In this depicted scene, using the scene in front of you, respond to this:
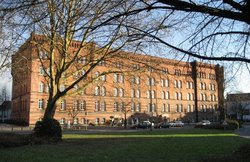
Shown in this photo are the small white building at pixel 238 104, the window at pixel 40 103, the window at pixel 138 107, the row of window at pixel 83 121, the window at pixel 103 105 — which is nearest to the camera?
the window at pixel 40 103

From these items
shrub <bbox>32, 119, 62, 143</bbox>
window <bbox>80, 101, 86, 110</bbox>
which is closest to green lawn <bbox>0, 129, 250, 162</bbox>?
shrub <bbox>32, 119, 62, 143</bbox>

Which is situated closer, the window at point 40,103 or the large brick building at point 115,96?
the large brick building at point 115,96

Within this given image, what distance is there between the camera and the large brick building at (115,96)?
89.4 feet

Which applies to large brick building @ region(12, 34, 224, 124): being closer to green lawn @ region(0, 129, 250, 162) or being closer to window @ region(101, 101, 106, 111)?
window @ region(101, 101, 106, 111)

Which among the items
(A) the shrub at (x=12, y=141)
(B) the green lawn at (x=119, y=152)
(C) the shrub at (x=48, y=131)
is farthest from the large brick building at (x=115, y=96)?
(B) the green lawn at (x=119, y=152)

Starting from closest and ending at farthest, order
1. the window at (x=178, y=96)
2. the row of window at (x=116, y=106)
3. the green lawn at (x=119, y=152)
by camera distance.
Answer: the green lawn at (x=119, y=152), the row of window at (x=116, y=106), the window at (x=178, y=96)

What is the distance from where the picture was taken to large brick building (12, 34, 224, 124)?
27.2m

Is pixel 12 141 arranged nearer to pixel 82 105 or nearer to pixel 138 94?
pixel 82 105

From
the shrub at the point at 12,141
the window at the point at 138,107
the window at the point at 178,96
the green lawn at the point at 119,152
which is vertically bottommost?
the green lawn at the point at 119,152

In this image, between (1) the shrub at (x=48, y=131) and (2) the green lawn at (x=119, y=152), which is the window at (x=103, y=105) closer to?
(1) the shrub at (x=48, y=131)

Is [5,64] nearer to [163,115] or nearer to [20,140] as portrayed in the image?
[20,140]

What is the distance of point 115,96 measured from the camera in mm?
81312

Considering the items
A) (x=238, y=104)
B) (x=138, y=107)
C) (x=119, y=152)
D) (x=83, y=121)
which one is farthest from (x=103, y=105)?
(x=119, y=152)

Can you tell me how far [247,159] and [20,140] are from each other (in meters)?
13.8
